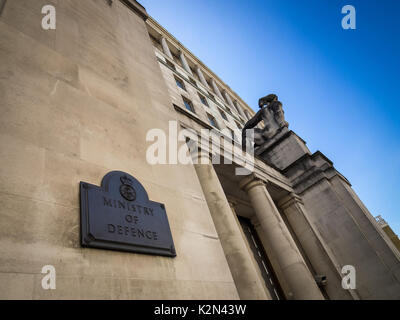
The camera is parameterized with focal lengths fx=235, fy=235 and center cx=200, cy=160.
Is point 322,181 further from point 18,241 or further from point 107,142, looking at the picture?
point 18,241

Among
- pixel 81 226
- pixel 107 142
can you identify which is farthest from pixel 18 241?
pixel 107 142

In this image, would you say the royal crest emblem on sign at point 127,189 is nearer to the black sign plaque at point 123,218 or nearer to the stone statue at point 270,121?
the black sign plaque at point 123,218

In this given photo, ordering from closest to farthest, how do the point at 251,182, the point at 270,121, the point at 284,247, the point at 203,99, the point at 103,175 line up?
the point at 103,175
the point at 284,247
the point at 251,182
the point at 270,121
the point at 203,99

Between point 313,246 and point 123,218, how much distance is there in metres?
13.3

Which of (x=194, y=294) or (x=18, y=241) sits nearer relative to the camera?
(x=18, y=241)

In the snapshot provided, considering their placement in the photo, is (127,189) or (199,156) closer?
(127,189)

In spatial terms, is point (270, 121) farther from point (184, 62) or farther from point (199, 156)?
point (199, 156)

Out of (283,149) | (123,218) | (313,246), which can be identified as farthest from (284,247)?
(283,149)

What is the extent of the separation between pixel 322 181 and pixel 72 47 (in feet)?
50.5

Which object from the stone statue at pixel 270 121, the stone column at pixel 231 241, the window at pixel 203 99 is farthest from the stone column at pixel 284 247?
the window at pixel 203 99

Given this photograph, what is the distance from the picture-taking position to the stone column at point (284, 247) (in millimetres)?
9672

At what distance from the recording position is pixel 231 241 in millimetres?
7137

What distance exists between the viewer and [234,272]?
6.66m

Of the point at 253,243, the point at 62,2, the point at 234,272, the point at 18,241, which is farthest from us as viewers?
the point at 253,243
